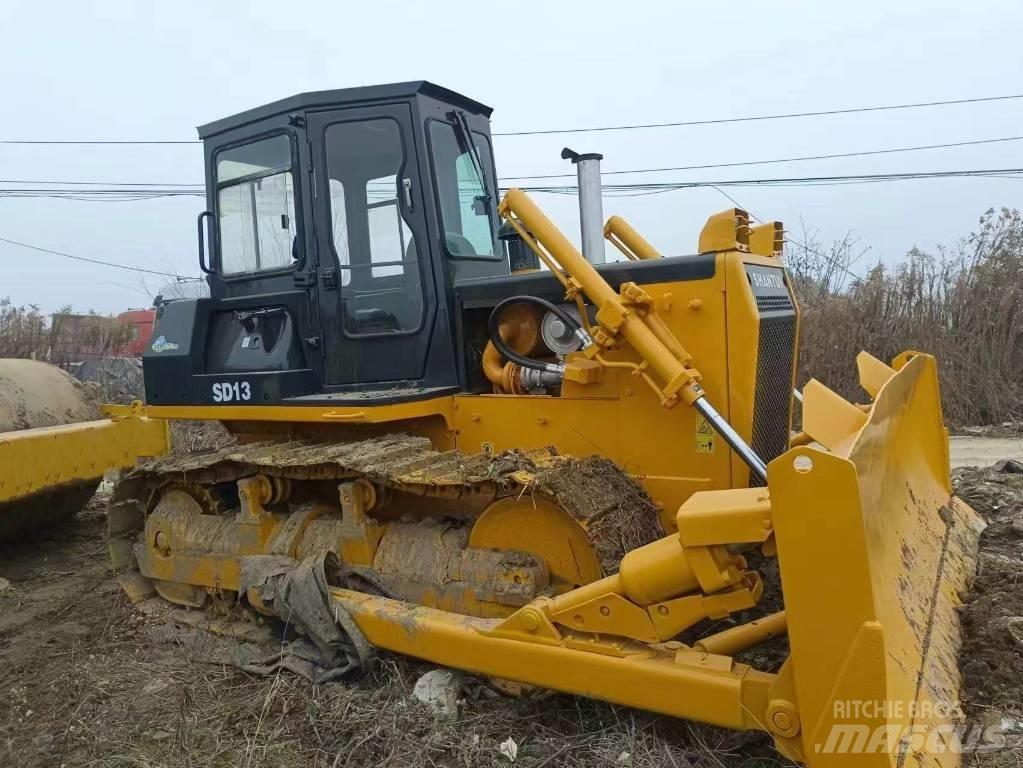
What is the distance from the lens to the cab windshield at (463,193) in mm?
4262

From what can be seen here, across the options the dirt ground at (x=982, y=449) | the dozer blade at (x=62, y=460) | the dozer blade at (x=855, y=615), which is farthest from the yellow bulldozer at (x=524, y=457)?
the dirt ground at (x=982, y=449)

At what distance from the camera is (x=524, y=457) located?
348cm

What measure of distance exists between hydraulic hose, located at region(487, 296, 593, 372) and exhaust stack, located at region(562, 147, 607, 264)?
37 centimetres

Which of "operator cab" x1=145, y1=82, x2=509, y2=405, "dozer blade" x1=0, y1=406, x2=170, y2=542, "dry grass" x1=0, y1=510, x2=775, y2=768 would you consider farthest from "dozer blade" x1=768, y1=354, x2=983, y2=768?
"dozer blade" x1=0, y1=406, x2=170, y2=542

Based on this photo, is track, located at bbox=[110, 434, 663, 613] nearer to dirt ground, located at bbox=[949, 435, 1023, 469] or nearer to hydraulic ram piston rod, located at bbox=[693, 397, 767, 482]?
hydraulic ram piston rod, located at bbox=[693, 397, 767, 482]

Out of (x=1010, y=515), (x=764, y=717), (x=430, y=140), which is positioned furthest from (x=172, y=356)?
(x=1010, y=515)

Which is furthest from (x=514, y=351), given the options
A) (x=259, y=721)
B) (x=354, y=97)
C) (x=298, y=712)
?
(x=259, y=721)

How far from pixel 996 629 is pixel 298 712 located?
2799 millimetres

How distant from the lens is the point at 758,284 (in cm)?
376

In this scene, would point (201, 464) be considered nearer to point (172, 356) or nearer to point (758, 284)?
point (172, 356)

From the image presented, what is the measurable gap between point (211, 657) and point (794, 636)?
2.93 metres

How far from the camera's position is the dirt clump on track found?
8.66 ft

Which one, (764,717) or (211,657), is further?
(211,657)

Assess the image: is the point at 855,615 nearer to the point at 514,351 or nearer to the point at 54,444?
the point at 514,351
